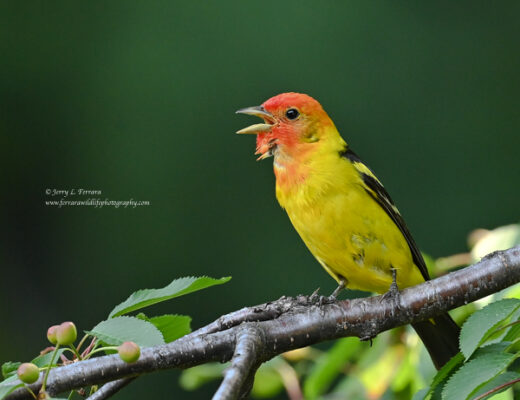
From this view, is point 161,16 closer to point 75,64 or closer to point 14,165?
point 75,64

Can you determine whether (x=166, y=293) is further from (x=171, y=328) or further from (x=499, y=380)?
(x=499, y=380)

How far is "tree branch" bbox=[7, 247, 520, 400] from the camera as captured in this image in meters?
1.96

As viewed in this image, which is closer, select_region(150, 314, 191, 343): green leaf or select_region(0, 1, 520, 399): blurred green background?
select_region(150, 314, 191, 343): green leaf

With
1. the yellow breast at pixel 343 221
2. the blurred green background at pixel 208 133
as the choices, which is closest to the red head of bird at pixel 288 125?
the yellow breast at pixel 343 221

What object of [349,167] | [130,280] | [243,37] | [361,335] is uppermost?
[243,37]

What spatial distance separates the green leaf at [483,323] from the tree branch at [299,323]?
510mm

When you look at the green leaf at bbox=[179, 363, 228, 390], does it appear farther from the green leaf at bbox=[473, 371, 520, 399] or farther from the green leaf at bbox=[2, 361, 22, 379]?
the green leaf at bbox=[473, 371, 520, 399]

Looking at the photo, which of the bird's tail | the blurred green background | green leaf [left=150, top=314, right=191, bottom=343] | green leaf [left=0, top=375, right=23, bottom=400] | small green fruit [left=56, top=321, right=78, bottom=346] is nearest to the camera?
green leaf [left=0, top=375, right=23, bottom=400]

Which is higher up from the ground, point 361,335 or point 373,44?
point 373,44

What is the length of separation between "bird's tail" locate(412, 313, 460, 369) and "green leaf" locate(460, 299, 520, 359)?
925 mm

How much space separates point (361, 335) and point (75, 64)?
10855 millimetres

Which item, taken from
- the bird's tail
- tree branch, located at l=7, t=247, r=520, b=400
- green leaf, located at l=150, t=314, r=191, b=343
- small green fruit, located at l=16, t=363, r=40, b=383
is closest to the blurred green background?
the bird's tail

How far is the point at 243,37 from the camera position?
1196cm

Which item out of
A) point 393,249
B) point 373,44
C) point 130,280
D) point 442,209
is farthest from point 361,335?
point 373,44
